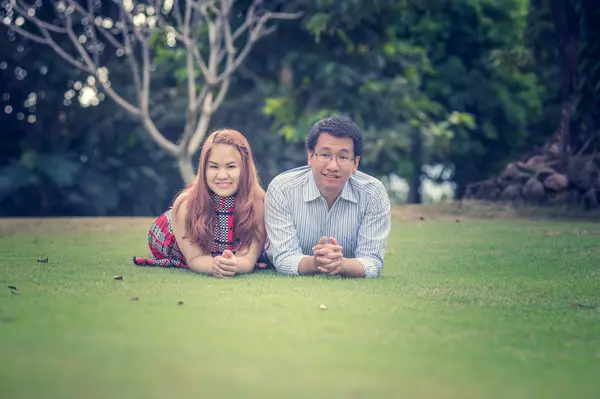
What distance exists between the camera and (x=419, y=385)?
309 centimetres

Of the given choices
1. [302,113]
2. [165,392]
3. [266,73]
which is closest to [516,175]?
[302,113]

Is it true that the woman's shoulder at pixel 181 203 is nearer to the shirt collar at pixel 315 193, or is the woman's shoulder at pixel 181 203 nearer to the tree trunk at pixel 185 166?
the shirt collar at pixel 315 193

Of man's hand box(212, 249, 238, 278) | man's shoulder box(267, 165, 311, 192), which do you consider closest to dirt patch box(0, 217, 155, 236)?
man's shoulder box(267, 165, 311, 192)

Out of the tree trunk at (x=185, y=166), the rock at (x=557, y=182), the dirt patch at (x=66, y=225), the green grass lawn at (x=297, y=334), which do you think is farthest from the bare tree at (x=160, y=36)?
the green grass lawn at (x=297, y=334)

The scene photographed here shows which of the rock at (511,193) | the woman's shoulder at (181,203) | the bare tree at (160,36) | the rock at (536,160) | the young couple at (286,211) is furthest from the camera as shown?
the bare tree at (160,36)

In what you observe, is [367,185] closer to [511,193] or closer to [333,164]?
[333,164]

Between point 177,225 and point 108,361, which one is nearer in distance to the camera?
point 108,361

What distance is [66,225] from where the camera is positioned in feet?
40.5

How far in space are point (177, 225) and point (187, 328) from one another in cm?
250

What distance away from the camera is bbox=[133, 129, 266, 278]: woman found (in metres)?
6.20

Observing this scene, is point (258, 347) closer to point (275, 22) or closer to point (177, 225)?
point (177, 225)

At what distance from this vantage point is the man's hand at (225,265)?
19.4 feet

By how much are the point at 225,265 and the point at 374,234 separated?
1.11 metres

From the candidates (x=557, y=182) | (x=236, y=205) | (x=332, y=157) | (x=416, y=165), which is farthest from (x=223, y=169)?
(x=416, y=165)
